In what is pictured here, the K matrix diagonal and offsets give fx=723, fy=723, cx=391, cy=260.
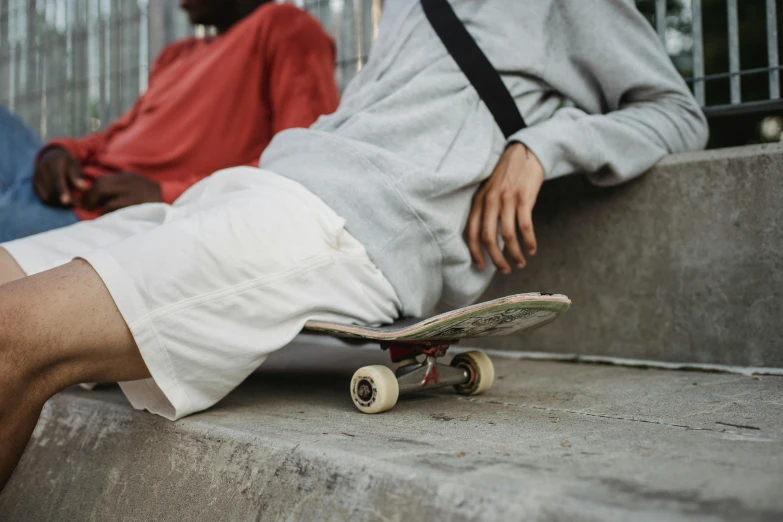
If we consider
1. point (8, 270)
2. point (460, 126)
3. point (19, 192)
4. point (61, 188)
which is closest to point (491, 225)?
point (460, 126)

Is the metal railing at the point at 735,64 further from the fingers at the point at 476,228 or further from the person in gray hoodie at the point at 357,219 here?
the fingers at the point at 476,228

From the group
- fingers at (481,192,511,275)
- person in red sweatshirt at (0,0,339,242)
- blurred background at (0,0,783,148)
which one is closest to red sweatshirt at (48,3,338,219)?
person in red sweatshirt at (0,0,339,242)

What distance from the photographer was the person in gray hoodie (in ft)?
4.92

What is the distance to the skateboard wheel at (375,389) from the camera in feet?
5.42

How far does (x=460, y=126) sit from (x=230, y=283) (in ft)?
2.54

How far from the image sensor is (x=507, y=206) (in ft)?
6.16

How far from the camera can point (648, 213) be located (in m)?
2.32

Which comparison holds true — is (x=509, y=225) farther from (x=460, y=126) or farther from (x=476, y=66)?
(x=476, y=66)

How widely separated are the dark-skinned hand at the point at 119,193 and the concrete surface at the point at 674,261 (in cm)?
147

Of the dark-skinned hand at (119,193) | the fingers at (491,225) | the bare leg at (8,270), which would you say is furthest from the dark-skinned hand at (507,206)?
the dark-skinned hand at (119,193)

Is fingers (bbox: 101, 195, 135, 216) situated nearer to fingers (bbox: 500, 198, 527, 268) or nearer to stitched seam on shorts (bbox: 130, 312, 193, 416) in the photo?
stitched seam on shorts (bbox: 130, 312, 193, 416)

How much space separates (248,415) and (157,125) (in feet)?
5.98

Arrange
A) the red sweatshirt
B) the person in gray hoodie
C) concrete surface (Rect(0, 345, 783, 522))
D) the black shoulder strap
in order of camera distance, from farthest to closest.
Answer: the red sweatshirt < the black shoulder strap < the person in gray hoodie < concrete surface (Rect(0, 345, 783, 522))

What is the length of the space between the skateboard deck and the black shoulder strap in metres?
0.60
